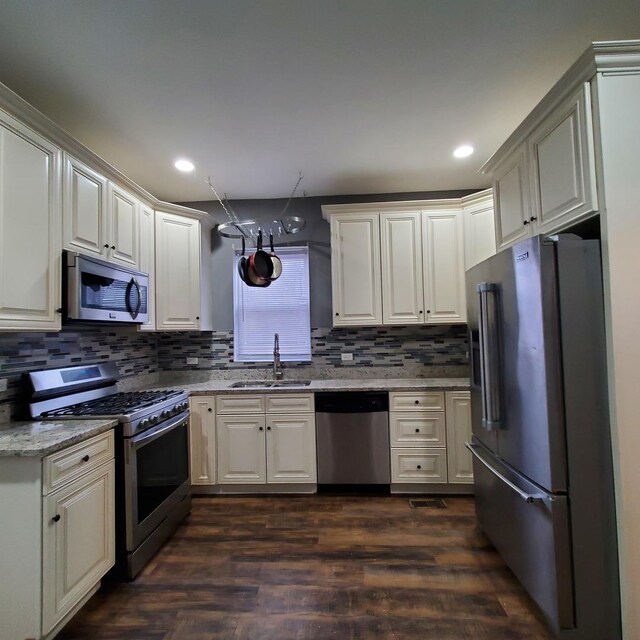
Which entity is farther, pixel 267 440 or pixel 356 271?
pixel 356 271

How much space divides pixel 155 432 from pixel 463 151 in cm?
290

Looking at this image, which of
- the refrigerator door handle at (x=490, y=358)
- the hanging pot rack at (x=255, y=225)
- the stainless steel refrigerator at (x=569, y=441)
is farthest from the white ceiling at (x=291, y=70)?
the refrigerator door handle at (x=490, y=358)

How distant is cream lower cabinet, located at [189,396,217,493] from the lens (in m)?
2.68

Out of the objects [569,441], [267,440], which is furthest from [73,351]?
[569,441]

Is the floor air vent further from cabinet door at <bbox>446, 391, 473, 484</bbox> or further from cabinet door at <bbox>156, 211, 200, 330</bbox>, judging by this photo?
cabinet door at <bbox>156, 211, 200, 330</bbox>

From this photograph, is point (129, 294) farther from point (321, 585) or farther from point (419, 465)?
point (419, 465)

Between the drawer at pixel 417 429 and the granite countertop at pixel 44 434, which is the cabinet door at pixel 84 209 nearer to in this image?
the granite countertop at pixel 44 434

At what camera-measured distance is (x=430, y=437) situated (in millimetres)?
2619

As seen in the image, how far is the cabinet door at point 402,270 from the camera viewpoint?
2.88m

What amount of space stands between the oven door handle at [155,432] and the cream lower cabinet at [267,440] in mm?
410

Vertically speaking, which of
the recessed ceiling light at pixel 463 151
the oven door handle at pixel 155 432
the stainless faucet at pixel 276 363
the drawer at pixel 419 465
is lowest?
the drawer at pixel 419 465

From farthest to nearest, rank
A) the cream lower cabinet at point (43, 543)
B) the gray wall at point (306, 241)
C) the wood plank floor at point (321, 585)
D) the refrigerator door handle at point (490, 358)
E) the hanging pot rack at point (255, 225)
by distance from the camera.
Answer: the gray wall at point (306, 241)
the hanging pot rack at point (255, 225)
the refrigerator door handle at point (490, 358)
the wood plank floor at point (321, 585)
the cream lower cabinet at point (43, 543)

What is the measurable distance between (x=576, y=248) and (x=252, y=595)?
7.24 feet

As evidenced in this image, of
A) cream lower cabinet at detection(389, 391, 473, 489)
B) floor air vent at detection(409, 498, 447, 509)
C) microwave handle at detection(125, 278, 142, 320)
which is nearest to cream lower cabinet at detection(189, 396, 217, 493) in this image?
microwave handle at detection(125, 278, 142, 320)
